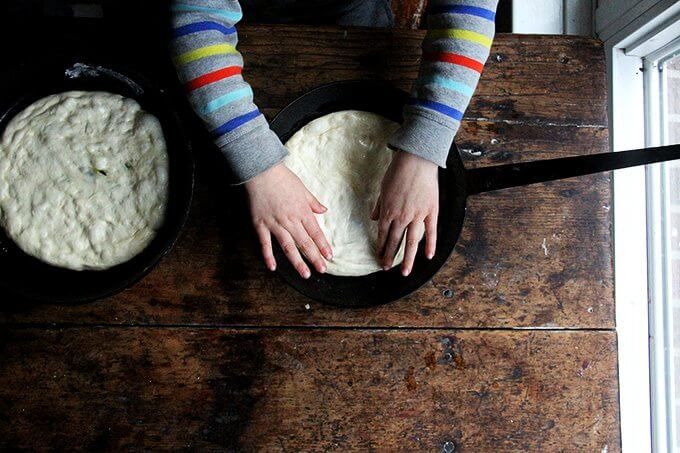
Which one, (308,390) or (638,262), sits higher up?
(638,262)

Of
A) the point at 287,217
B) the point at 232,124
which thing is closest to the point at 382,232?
the point at 287,217

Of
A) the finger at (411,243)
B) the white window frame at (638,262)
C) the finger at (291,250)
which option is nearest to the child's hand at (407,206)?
the finger at (411,243)

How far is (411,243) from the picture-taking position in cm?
65

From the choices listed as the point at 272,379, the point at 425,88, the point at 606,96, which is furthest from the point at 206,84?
the point at 606,96

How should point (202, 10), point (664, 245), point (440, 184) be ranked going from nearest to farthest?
point (202, 10) < point (440, 184) < point (664, 245)

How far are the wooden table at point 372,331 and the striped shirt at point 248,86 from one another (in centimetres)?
11

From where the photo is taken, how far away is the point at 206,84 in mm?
601

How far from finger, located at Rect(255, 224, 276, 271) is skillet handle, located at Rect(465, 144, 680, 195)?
26cm

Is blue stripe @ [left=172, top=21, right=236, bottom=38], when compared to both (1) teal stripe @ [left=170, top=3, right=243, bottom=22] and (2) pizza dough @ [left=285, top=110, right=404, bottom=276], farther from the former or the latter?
(2) pizza dough @ [left=285, top=110, right=404, bottom=276]

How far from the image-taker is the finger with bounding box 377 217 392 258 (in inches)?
25.6

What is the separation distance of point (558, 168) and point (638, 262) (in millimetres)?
286

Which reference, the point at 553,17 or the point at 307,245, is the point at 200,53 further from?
the point at 553,17

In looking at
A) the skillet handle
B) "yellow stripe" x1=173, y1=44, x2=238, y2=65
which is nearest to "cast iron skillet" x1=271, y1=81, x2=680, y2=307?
the skillet handle

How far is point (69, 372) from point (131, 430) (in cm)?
11
